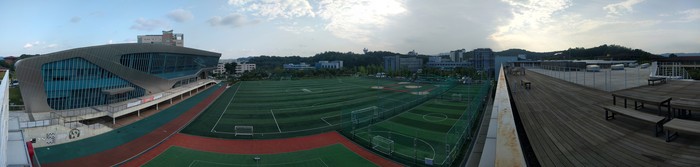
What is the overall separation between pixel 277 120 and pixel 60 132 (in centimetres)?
1347

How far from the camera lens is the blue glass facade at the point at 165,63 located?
106ft

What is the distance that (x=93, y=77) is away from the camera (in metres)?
28.0

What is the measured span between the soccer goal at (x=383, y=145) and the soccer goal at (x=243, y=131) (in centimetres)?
828

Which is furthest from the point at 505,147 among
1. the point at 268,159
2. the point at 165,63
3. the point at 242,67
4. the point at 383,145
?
the point at 242,67

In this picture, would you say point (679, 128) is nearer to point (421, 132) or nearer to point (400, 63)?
point (421, 132)

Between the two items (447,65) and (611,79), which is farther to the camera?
(447,65)

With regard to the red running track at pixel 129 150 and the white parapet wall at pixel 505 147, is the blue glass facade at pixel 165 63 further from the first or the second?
the white parapet wall at pixel 505 147

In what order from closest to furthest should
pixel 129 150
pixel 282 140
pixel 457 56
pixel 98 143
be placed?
pixel 129 150
pixel 98 143
pixel 282 140
pixel 457 56

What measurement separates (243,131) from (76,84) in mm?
17738

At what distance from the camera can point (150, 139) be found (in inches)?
768

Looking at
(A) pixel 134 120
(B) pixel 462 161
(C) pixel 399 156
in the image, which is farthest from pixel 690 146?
(A) pixel 134 120

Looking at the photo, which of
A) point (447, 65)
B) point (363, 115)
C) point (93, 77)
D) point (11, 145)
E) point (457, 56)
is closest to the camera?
point (11, 145)

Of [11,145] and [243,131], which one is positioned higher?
[11,145]

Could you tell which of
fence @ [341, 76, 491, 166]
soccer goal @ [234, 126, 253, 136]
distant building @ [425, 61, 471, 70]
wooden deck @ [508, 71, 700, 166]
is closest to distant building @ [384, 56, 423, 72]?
distant building @ [425, 61, 471, 70]
